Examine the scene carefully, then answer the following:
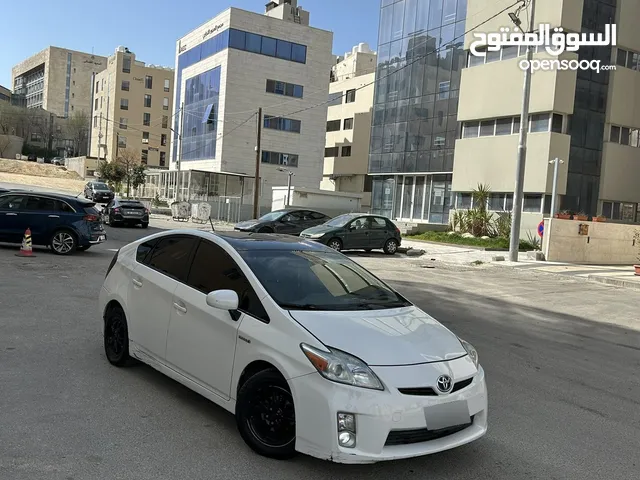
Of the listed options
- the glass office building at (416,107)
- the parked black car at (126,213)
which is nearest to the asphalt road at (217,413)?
the parked black car at (126,213)

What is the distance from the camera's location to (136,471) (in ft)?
12.3

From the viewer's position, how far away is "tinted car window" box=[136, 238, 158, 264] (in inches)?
234

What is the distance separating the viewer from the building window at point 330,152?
64.9 m

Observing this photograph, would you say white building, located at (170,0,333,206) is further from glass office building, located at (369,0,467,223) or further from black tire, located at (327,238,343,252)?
black tire, located at (327,238,343,252)

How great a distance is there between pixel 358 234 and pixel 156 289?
16.7 m

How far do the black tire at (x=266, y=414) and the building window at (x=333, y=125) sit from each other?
205 feet

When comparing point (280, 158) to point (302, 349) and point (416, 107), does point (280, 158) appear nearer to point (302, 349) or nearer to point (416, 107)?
point (416, 107)

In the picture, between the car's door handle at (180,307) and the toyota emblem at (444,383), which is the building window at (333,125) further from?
the toyota emblem at (444,383)

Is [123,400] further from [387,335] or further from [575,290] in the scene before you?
[575,290]

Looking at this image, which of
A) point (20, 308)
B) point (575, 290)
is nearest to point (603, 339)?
point (575, 290)

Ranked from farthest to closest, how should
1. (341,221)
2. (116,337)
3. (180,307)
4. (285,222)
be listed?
(285,222)
(341,221)
(116,337)
(180,307)

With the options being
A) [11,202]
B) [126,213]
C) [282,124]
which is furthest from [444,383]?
[282,124]

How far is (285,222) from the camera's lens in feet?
79.5

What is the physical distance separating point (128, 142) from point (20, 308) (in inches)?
3713
